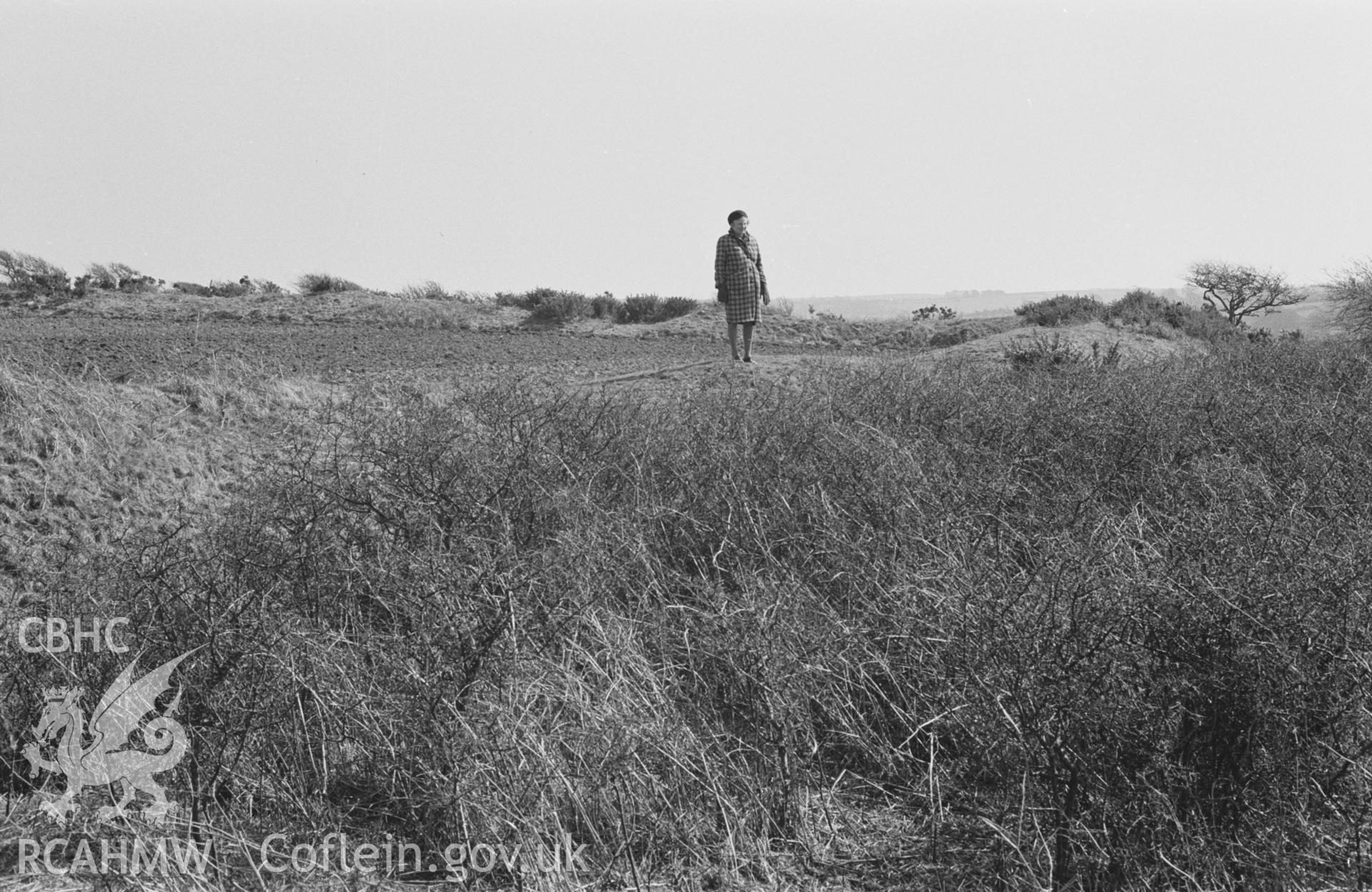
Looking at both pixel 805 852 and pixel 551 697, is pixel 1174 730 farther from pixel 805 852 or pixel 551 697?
pixel 551 697

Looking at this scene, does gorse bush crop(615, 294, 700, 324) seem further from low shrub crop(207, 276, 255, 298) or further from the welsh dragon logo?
the welsh dragon logo

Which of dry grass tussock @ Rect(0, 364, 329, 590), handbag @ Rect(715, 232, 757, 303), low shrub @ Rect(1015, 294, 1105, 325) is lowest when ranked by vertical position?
dry grass tussock @ Rect(0, 364, 329, 590)

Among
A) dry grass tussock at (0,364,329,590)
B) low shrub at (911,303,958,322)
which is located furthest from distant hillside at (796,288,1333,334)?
dry grass tussock at (0,364,329,590)

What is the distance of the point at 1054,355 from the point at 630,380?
4345 millimetres

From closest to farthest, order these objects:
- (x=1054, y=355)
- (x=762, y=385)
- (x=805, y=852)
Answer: (x=805, y=852), (x=762, y=385), (x=1054, y=355)

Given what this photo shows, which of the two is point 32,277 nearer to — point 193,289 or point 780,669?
point 193,289

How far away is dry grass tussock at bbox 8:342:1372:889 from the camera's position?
9.30 ft

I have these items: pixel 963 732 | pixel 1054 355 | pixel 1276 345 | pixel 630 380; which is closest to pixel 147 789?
pixel 963 732

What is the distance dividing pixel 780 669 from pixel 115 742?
6.64 ft

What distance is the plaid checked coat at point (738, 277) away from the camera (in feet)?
33.4

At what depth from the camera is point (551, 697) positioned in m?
3.23

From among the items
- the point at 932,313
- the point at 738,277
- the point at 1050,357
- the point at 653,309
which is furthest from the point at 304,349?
the point at 932,313

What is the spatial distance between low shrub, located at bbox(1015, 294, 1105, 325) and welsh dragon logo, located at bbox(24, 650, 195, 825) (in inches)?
577

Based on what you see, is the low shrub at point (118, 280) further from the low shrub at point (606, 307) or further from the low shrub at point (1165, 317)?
the low shrub at point (1165, 317)
